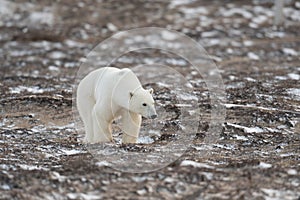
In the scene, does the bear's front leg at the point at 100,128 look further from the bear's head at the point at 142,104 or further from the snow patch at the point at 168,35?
the snow patch at the point at 168,35

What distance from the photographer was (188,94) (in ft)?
33.4

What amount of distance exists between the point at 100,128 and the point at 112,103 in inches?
16.8

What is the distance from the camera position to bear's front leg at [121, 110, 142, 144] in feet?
21.9

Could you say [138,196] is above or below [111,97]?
below

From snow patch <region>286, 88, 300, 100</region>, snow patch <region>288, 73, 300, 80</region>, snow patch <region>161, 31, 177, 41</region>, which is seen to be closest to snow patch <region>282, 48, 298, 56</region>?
snow patch <region>288, 73, 300, 80</region>

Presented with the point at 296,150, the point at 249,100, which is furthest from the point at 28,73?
the point at 296,150

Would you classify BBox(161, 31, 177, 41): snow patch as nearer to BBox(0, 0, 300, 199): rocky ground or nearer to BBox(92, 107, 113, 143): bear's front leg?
BBox(0, 0, 300, 199): rocky ground

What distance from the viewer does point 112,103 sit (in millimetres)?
6574

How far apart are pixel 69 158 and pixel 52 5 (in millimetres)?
11682

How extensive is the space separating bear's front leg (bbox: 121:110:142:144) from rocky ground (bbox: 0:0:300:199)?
0.13 meters

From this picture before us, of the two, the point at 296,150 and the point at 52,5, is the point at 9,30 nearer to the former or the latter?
the point at 52,5

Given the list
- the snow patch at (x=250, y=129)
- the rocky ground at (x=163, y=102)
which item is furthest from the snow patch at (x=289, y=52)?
the snow patch at (x=250, y=129)

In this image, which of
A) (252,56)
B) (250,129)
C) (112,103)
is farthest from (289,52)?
(112,103)

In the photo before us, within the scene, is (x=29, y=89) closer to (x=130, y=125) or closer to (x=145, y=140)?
(x=145, y=140)
